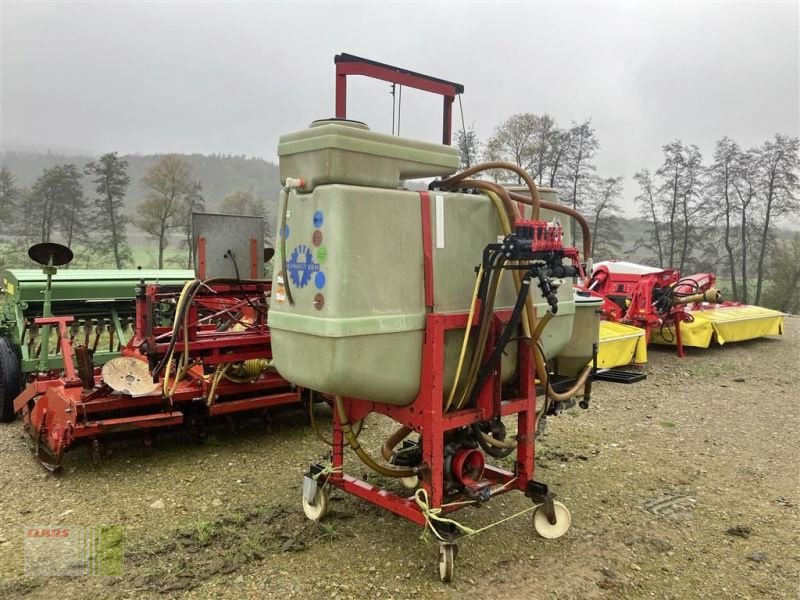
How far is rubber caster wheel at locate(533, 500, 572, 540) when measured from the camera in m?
3.33

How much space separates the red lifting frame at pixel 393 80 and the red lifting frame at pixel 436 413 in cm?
71

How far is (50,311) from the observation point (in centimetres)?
568

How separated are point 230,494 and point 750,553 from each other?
124 inches

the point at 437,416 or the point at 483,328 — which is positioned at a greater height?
the point at 483,328

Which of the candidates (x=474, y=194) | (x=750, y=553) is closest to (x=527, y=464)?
(x=750, y=553)

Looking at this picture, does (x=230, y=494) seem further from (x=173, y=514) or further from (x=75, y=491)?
(x=75, y=491)

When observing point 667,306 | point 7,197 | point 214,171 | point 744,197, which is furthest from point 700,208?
point 214,171

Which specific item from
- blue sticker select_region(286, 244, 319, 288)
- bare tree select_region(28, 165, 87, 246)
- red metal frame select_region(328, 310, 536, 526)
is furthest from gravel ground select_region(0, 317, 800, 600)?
bare tree select_region(28, 165, 87, 246)

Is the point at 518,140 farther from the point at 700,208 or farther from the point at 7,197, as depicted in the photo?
the point at 7,197

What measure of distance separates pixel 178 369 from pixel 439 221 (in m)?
2.43

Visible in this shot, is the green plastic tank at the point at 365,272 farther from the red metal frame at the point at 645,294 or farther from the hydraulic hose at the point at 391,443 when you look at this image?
the red metal frame at the point at 645,294

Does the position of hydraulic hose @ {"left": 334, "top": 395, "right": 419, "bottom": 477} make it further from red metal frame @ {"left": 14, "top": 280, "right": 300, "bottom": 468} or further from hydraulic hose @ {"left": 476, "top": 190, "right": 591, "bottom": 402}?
red metal frame @ {"left": 14, "top": 280, "right": 300, "bottom": 468}

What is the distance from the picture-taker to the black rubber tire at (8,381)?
214 inches

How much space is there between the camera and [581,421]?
585 cm
